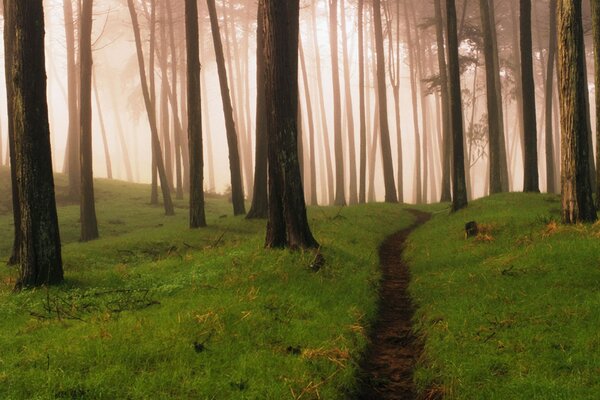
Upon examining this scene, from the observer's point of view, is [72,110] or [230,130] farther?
[72,110]

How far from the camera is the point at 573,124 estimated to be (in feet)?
38.9

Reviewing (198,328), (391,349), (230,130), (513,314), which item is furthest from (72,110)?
(513,314)

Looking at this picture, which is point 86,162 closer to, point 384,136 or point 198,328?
point 198,328

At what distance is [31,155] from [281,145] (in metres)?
5.01

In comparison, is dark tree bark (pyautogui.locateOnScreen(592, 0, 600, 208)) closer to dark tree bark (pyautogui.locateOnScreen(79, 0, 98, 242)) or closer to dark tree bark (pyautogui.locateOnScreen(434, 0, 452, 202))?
dark tree bark (pyautogui.locateOnScreen(434, 0, 452, 202))

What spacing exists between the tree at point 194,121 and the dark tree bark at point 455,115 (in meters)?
9.86

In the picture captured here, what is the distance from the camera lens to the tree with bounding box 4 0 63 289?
31.0 feet

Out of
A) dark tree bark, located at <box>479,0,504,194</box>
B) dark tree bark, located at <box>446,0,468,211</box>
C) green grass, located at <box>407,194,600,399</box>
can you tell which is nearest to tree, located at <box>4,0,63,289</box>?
green grass, located at <box>407,194,600,399</box>

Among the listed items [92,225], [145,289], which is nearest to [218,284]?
[145,289]

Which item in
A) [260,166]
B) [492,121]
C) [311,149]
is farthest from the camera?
[311,149]

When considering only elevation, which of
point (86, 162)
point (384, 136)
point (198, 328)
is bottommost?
point (198, 328)

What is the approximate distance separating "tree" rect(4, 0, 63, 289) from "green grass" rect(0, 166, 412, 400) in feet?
2.12

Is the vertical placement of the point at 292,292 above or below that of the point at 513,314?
above

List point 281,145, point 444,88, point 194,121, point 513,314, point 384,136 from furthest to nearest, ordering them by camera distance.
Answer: point 384,136
point 444,88
point 194,121
point 281,145
point 513,314
